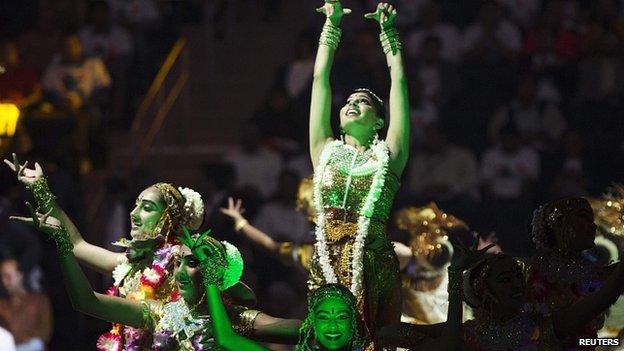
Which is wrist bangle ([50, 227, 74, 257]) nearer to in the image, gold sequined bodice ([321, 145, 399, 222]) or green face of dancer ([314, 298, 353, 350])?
green face of dancer ([314, 298, 353, 350])

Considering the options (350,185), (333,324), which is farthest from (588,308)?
(350,185)

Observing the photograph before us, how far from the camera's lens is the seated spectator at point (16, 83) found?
1410 centimetres

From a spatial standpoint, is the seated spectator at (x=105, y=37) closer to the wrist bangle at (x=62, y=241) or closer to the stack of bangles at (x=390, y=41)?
the stack of bangles at (x=390, y=41)

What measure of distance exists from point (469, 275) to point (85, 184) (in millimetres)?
7491

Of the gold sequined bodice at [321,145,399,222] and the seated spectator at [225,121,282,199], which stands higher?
the seated spectator at [225,121,282,199]

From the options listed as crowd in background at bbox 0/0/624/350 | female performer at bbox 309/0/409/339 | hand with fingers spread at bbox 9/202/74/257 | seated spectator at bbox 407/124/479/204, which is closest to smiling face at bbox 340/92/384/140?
female performer at bbox 309/0/409/339

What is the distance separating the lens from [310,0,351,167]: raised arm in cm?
834

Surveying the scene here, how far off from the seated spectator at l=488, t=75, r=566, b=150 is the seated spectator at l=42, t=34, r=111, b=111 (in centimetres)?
368

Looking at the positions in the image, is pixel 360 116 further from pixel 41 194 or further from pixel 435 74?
pixel 435 74

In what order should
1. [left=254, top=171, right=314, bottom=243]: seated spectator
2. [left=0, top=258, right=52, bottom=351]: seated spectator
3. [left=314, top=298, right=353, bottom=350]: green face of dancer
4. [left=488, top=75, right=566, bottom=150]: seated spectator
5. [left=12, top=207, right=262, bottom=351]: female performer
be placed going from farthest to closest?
[left=488, top=75, right=566, bottom=150]: seated spectator
[left=254, top=171, right=314, bottom=243]: seated spectator
[left=0, top=258, right=52, bottom=351]: seated spectator
[left=12, top=207, right=262, bottom=351]: female performer
[left=314, top=298, right=353, bottom=350]: green face of dancer

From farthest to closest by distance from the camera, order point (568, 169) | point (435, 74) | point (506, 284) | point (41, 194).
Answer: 1. point (435, 74)
2. point (568, 169)
3. point (41, 194)
4. point (506, 284)

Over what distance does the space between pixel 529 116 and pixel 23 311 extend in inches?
195

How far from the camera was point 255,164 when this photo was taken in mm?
13875

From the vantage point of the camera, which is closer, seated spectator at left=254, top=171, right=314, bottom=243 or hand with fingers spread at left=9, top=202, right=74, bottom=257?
hand with fingers spread at left=9, top=202, right=74, bottom=257
